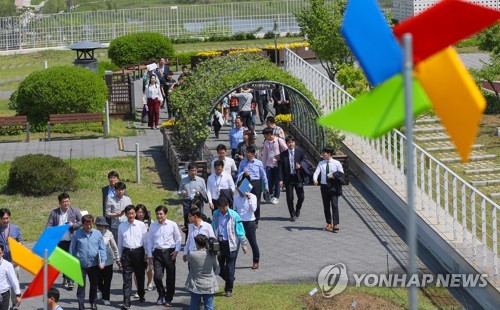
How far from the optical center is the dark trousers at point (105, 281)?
47.0ft

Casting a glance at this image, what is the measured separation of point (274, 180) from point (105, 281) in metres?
5.19

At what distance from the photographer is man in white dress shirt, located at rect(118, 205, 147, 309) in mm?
14250

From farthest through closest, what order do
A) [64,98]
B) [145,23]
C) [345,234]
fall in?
1. [145,23]
2. [64,98]
3. [345,234]

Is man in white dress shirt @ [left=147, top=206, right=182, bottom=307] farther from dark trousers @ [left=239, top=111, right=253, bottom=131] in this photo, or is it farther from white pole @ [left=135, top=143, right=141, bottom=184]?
dark trousers @ [left=239, top=111, right=253, bottom=131]

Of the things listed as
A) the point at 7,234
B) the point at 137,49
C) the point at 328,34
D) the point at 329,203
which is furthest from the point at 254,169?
the point at 137,49

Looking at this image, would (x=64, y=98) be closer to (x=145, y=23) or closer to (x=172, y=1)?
(x=145, y=23)

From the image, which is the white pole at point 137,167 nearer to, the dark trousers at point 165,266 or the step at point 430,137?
the step at point 430,137

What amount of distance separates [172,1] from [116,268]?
162 feet

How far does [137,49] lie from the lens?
36.2 metres

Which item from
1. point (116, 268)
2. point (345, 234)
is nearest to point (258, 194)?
point (345, 234)

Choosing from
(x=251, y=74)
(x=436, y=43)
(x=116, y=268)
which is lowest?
(x=116, y=268)

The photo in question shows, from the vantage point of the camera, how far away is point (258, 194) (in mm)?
17516

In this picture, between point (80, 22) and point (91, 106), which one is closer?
point (91, 106)

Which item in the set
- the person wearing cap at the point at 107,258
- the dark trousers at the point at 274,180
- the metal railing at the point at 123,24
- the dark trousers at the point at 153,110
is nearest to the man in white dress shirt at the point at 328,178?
the dark trousers at the point at 274,180
